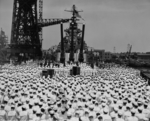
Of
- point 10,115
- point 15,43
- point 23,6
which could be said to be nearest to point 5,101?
point 10,115

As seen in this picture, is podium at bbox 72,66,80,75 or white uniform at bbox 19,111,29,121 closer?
white uniform at bbox 19,111,29,121

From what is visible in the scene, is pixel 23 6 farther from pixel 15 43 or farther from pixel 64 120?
pixel 64 120

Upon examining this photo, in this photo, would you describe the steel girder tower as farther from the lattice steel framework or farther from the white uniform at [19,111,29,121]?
the white uniform at [19,111,29,121]

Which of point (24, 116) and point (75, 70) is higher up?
point (75, 70)

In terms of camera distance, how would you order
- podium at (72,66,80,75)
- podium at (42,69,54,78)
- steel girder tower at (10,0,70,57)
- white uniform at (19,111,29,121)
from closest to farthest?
white uniform at (19,111,29,121)
podium at (42,69,54,78)
podium at (72,66,80,75)
steel girder tower at (10,0,70,57)

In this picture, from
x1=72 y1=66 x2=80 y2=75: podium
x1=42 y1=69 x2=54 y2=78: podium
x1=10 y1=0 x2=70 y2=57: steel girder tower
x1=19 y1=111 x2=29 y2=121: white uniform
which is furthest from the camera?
x1=10 y1=0 x2=70 y2=57: steel girder tower

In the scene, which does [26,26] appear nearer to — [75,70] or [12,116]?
[75,70]

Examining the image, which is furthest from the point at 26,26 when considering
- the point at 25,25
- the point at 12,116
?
the point at 12,116

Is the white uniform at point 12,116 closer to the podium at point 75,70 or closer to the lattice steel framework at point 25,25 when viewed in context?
the podium at point 75,70

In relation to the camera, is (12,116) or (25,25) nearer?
(12,116)

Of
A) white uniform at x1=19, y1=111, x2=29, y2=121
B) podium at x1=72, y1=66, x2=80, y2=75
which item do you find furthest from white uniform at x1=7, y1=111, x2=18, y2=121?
podium at x1=72, y1=66, x2=80, y2=75

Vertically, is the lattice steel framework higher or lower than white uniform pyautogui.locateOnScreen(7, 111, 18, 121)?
higher

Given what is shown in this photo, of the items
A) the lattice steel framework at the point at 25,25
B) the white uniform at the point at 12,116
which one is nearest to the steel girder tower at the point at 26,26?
the lattice steel framework at the point at 25,25

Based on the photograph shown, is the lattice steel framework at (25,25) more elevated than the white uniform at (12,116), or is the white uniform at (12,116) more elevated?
the lattice steel framework at (25,25)
